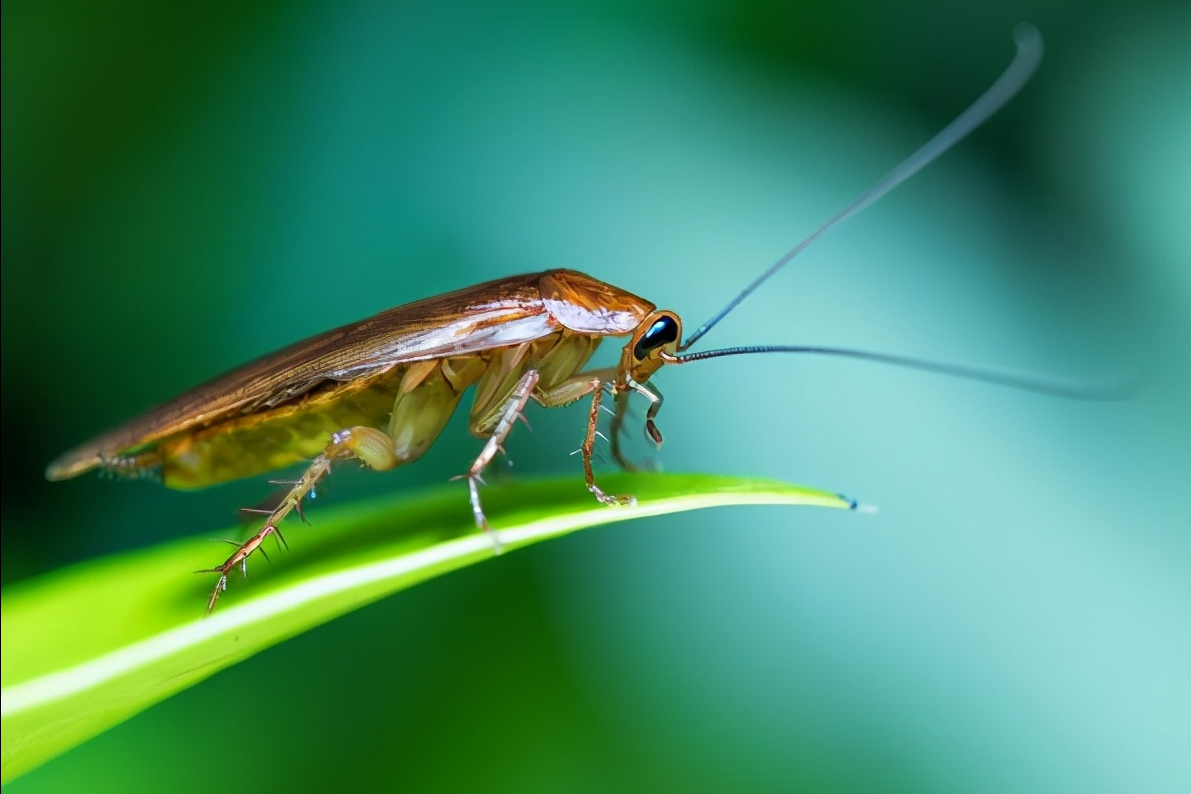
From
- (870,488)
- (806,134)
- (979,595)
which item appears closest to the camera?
(979,595)

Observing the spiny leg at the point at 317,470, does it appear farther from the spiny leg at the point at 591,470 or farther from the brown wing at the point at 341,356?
the spiny leg at the point at 591,470

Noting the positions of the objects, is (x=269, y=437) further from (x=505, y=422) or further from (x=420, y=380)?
(x=505, y=422)

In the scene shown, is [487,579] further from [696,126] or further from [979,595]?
[696,126]

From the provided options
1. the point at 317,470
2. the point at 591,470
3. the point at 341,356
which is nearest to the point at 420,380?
the point at 341,356

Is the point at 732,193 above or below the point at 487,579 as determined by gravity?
above

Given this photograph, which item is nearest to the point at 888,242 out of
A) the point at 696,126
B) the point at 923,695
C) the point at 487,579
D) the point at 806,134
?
the point at 806,134

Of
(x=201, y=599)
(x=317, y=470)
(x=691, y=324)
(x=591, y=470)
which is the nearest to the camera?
(x=201, y=599)

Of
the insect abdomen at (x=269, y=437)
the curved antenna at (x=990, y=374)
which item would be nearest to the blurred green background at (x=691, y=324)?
the insect abdomen at (x=269, y=437)
